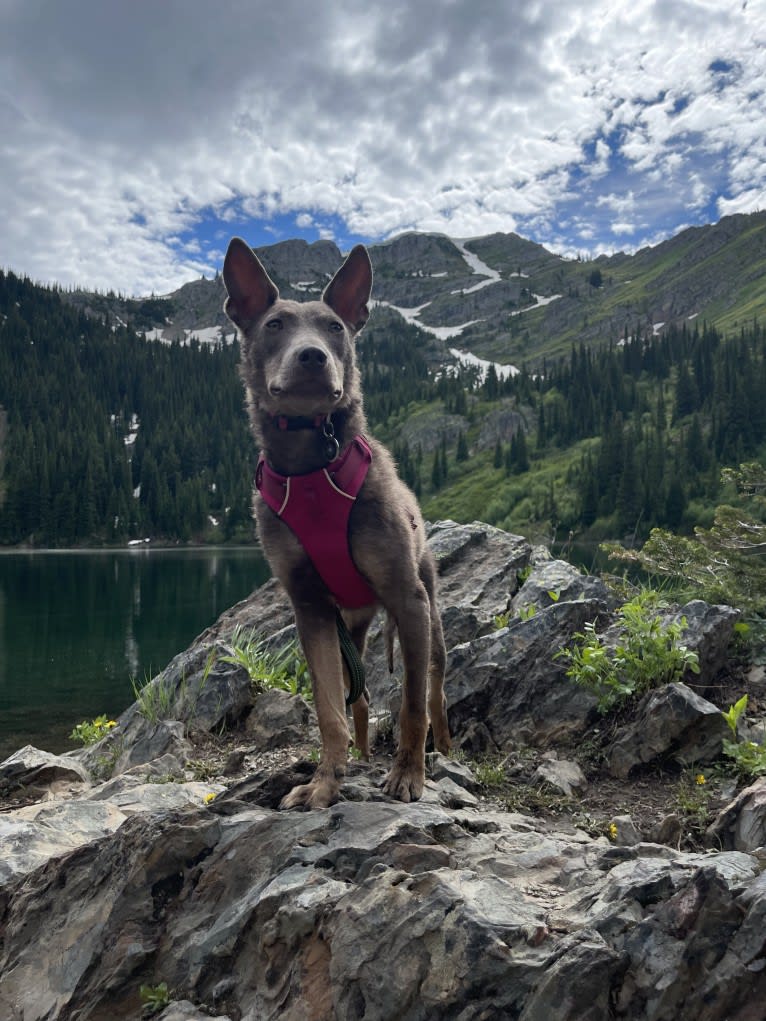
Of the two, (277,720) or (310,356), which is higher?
(310,356)

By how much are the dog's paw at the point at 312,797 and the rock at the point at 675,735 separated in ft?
8.54

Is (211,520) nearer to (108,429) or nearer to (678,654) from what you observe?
(108,429)

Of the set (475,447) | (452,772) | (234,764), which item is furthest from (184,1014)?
(475,447)

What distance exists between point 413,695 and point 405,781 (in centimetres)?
57

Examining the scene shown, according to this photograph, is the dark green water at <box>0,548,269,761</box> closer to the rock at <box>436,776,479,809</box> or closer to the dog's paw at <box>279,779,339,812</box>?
the rock at <box>436,776,479,809</box>

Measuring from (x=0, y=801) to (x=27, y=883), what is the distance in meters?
3.76

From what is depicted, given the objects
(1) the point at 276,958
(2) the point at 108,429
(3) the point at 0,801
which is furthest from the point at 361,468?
(2) the point at 108,429

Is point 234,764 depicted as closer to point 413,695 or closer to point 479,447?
point 413,695

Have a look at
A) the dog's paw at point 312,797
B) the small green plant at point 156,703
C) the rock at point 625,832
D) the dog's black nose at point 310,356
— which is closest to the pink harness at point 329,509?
the dog's black nose at point 310,356

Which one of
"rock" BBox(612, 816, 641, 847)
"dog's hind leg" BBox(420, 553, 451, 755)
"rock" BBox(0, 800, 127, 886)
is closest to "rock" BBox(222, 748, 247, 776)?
"rock" BBox(0, 800, 127, 886)

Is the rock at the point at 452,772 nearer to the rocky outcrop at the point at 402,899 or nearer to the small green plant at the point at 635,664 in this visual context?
the rocky outcrop at the point at 402,899

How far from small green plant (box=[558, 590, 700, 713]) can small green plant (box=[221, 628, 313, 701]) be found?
3.48m

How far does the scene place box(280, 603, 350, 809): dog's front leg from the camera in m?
4.41

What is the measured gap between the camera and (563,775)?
545 centimetres
